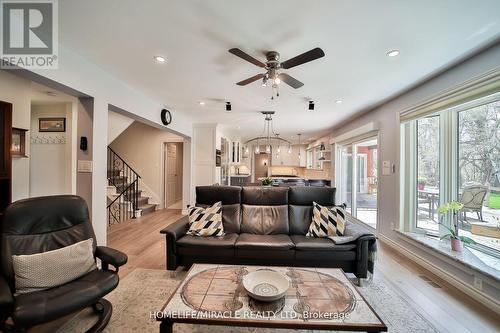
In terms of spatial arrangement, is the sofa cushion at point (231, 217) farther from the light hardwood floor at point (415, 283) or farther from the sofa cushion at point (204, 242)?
the light hardwood floor at point (415, 283)

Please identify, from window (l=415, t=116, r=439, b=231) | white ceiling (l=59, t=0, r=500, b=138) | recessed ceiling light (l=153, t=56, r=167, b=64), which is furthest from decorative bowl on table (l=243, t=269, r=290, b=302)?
window (l=415, t=116, r=439, b=231)

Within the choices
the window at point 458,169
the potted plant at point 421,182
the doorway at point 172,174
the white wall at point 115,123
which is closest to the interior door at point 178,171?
the doorway at point 172,174

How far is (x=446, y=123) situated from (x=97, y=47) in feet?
14.0

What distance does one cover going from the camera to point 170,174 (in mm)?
6977

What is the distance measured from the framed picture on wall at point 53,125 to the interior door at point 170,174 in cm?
272

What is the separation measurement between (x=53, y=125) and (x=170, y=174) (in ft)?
10.8

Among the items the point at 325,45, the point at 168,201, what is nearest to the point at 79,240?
the point at 325,45

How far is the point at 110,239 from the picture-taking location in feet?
12.4

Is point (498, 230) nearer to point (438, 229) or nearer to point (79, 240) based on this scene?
point (438, 229)

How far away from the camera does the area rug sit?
69.0 inches

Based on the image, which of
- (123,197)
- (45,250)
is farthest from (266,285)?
(123,197)

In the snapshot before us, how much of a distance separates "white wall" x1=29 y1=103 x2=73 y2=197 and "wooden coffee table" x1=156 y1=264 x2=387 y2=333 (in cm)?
388

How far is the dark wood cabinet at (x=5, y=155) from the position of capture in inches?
103

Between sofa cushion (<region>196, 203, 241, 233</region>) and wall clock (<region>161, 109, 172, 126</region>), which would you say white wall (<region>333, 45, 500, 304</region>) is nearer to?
sofa cushion (<region>196, 203, 241, 233</region>)
